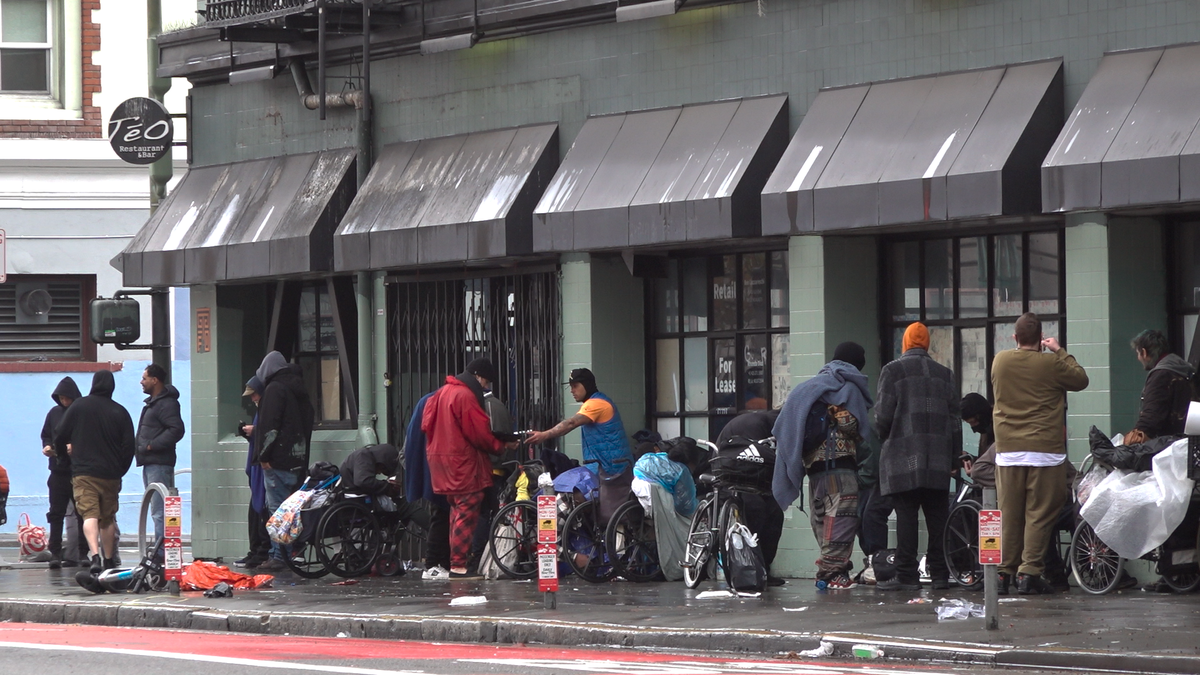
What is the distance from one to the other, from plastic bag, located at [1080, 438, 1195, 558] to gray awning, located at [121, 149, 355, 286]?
8.78m

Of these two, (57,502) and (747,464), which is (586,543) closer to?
(747,464)

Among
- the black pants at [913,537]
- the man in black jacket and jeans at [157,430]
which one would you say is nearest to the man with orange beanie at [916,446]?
the black pants at [913,537]

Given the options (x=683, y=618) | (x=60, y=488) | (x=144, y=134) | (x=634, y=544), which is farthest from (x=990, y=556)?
(x=144, y=134)

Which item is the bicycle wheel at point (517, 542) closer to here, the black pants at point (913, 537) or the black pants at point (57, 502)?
the black pants at point (913, 537)

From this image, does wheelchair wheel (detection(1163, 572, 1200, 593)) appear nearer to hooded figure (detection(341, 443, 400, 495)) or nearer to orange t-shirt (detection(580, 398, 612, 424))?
orange t-shirt (detection(580, 398, 612, 424))

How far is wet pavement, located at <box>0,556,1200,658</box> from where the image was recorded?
10.9 m

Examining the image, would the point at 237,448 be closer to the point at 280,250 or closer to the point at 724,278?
the point at 280,250

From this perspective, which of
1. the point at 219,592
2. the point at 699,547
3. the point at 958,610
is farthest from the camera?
the point at 219,592

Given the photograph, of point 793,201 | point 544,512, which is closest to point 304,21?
point 793,201

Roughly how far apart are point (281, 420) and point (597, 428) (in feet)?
10.6

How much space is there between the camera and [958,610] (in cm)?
1209

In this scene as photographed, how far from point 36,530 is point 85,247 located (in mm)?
6929

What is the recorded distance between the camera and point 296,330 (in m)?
20.8

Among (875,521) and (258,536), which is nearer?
(875,521)
